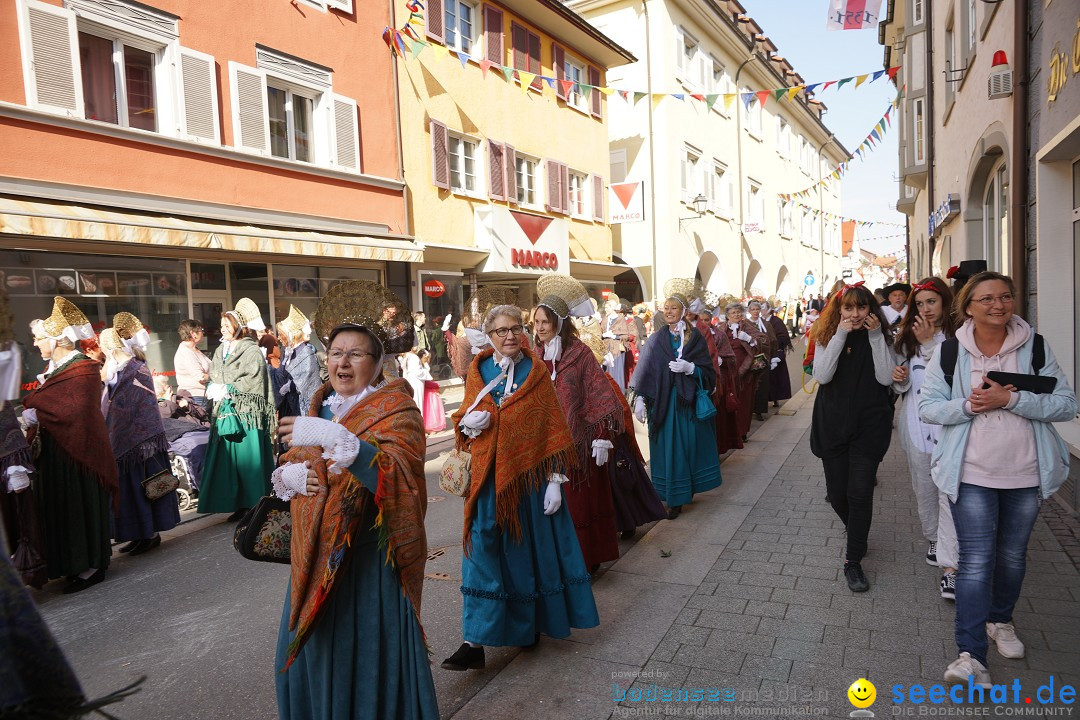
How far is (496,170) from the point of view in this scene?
16484 mm

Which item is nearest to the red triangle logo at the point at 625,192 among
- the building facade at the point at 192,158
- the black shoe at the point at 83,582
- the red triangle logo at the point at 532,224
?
the red triangle logo at the point at 532,224

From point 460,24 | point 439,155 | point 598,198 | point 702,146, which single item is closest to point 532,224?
point 439,155

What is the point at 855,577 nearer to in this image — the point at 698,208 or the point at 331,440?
the point at 331,440

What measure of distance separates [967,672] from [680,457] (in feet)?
9.82

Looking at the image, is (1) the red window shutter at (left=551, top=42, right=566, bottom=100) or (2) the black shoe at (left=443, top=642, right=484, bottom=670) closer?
(2) the black shoe at (left=443, top=642, right=484, bottom=670)

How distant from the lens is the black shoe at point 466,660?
3393mm

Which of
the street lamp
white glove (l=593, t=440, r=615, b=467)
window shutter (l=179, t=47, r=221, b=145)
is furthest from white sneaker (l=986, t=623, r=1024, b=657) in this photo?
the street lamp

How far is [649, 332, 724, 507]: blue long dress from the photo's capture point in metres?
5.87

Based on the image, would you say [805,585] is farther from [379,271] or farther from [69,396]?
[379,271]

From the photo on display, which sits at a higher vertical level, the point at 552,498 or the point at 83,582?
the point at 552,498

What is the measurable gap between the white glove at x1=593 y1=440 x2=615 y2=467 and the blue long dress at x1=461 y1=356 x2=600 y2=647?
2.60 ft

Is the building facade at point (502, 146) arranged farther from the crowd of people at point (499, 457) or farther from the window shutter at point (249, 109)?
the crowd of people at point (499, 457)

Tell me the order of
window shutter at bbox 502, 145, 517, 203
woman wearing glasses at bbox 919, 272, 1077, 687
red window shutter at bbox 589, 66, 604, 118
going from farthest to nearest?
red window shutter at bbox 589, 66, 604, 118, window shutter at bbox 502, 145, 517, 203, woman wearing glasses at bbox 919, 272, 1077, 687

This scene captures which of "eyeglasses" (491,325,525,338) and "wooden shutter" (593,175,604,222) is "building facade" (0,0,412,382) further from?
"wooden shutter" (593,175,604,222)
